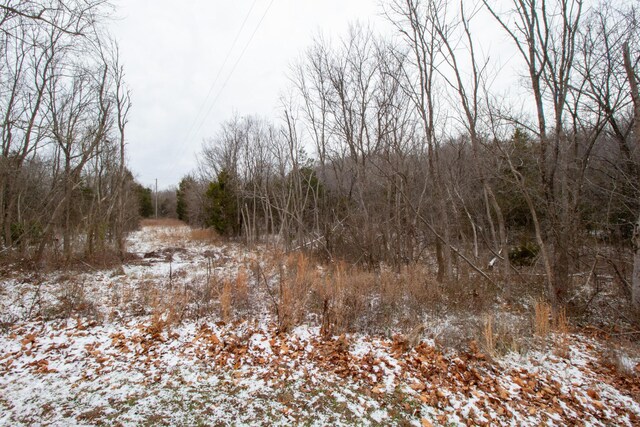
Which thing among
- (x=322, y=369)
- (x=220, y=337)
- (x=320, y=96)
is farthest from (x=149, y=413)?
(x=320, y=96)

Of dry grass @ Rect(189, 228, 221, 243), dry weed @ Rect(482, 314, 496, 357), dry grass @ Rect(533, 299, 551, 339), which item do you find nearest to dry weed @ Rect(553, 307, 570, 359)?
dry grass @ Rect(533, 299, 551, 339)

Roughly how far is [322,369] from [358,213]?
7082 mm

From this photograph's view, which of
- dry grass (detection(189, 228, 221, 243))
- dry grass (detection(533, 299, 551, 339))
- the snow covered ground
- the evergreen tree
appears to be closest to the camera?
the snow covered ground

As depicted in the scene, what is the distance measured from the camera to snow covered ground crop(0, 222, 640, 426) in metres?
2.80

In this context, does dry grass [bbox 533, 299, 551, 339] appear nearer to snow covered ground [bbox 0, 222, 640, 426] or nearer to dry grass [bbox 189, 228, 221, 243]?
snow covered ground [bbox 0, 222, 640, 426]

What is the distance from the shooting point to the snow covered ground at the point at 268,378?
2797mm

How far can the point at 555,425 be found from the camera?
2.73m

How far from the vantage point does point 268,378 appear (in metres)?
3.35

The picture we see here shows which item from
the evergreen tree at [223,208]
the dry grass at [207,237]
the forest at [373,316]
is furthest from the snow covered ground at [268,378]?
the evergreen tree at [223,208]

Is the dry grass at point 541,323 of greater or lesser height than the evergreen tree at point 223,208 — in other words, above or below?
below

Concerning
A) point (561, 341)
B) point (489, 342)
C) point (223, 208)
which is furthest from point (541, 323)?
point (223, 208)

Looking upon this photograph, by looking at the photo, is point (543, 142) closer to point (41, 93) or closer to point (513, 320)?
point (513, 320)

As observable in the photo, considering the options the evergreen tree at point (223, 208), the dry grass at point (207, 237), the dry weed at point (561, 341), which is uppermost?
the evergreen tree at point (223, 208)

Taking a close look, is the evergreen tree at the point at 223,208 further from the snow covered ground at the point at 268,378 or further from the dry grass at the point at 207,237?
the snow covered ground at the point at 268,378
